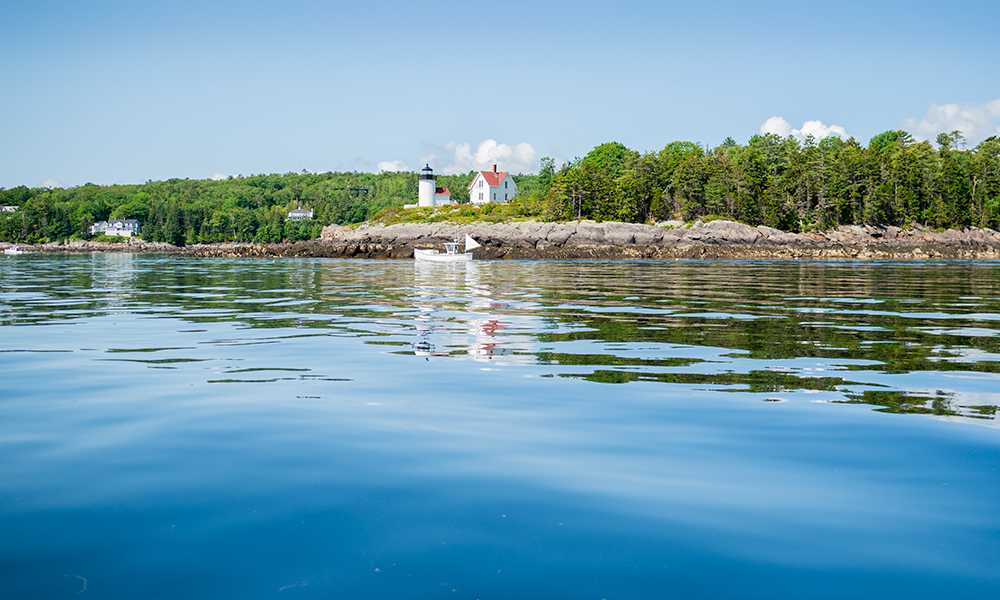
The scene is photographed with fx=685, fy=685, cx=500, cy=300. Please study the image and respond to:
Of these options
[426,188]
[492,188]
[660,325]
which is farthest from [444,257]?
[492,188]

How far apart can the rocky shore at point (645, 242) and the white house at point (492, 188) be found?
115ft

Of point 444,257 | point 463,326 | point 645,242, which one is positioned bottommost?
point 463,326

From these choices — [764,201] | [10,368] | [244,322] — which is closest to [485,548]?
[10,368]

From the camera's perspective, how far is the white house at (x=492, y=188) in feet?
484

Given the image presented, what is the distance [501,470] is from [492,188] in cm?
14479

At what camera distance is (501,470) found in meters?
5.07

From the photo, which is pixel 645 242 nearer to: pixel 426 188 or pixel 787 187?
pixel 787 187

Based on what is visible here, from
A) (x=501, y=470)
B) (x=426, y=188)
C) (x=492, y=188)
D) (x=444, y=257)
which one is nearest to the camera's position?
(x=501, y=470)

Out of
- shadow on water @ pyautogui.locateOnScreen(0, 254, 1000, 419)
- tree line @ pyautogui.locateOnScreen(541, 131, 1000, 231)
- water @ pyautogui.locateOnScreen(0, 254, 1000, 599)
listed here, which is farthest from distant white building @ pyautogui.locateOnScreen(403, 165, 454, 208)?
water @ pyautogui.locateOnScreen(0, 254, 1000, 599)

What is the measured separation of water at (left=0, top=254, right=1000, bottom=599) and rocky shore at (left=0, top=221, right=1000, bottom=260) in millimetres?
68102

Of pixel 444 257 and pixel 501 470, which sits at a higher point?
pixel 444 257

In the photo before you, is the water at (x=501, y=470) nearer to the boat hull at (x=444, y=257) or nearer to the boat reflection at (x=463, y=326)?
the boat reflection at (x=463, y=326)

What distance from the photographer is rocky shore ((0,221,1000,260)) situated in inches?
3211

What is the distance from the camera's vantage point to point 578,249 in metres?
83.4
